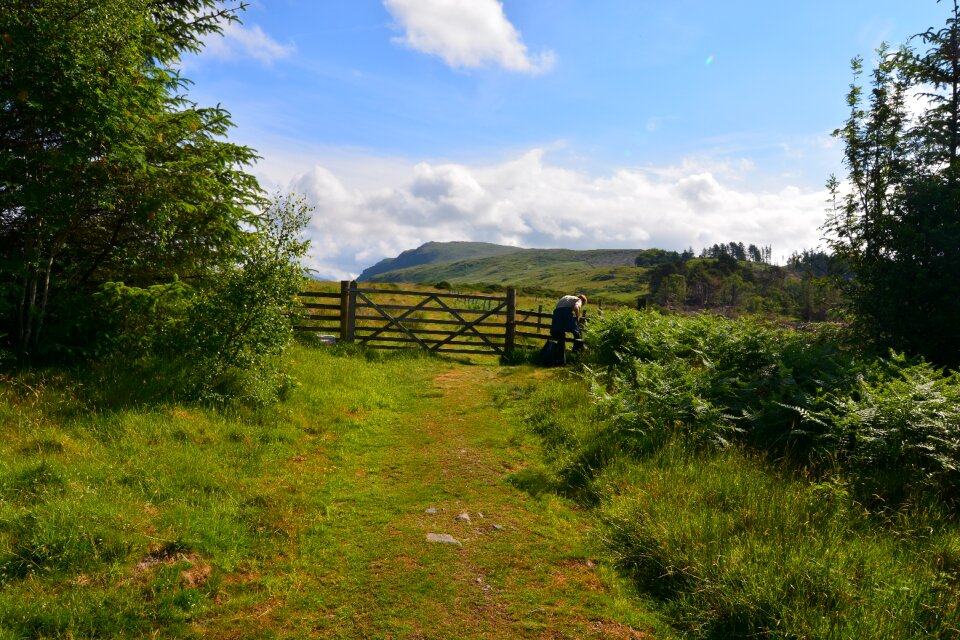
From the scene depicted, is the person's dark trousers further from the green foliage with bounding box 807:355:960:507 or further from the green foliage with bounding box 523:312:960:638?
the green foliage with bounding box 807:355:960:507

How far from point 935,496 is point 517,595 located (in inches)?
171

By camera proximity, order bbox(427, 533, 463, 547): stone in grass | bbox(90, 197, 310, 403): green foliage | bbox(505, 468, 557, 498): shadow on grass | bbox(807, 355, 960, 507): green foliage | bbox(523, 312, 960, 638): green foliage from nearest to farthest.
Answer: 1. bbox(523, 312, 960, 638): green foliage
2. bbox(427, 533, 463, 547): stone in grass
3. bbox(807, 355, 960, 507): green foliage
4. bbox(505, 468, 557, 498): shadow on grass
5. bbox(90, 197, 310, 403): green foliage

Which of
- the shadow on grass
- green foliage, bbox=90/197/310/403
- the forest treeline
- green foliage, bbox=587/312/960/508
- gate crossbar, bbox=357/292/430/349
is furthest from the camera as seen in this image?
the forest treeline

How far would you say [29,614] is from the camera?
10.1 ft

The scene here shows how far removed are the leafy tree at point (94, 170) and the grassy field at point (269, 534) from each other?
1712mm

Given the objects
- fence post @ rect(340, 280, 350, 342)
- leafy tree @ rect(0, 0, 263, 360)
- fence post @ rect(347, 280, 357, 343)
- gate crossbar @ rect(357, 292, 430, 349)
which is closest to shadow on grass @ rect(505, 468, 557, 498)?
leafy tree @ rect(0, 0, 263, 360)

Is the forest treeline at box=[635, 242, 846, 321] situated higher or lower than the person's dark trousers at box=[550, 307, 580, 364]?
higher

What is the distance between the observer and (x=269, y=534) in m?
4.46

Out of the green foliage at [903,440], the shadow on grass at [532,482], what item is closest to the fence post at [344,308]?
the shadow on grass at [532,482]

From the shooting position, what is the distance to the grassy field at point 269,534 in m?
3.40

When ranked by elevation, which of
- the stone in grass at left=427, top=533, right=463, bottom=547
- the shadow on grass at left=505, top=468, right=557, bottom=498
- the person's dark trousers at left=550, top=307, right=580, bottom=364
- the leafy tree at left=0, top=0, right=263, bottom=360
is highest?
the leafy tree at left=0, top=0, right=263, bottom=360

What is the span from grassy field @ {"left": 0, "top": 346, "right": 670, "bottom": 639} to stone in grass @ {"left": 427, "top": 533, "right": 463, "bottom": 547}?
6 cm

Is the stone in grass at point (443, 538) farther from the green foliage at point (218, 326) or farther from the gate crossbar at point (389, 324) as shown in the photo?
the gate crossbar at point (389, 324)

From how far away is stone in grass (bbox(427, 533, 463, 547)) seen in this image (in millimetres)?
4528
